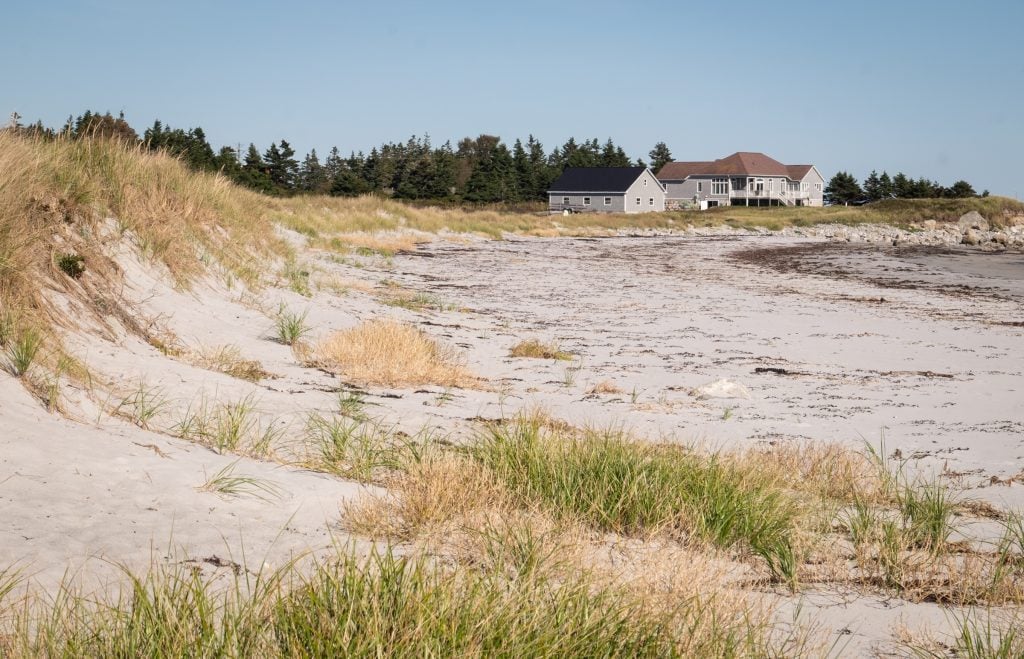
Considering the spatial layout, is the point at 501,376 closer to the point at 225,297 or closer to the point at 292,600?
the point at 225,297

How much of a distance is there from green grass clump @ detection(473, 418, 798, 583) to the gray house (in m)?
76.3

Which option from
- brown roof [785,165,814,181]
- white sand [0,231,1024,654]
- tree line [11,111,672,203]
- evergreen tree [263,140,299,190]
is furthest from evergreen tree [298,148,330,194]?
white sand [0,231,1024,654]

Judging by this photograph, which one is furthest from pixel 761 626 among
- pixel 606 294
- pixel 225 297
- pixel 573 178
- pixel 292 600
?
pixel 573 178

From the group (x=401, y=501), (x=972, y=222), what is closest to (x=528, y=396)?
(x=401, y=501)

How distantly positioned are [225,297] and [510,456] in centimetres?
634

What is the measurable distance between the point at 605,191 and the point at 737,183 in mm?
18384

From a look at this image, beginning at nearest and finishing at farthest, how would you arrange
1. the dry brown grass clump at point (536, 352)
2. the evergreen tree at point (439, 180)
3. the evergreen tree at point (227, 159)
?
the dry brown grass clump at point (536, 352) → the evergreen tree at point (227, 159) → the evergreen tree at point (439, 180)

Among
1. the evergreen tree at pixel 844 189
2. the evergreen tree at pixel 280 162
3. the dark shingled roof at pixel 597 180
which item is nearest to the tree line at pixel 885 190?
the evergreen tree at pixel 844 189

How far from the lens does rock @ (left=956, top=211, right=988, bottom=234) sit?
209 ft

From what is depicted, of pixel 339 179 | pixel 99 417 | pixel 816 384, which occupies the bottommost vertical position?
pixel 816 384

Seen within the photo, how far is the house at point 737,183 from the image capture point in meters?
90.8

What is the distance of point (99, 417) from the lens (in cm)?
459

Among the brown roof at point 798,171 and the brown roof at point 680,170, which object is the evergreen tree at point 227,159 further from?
the brown roof at point 798,171

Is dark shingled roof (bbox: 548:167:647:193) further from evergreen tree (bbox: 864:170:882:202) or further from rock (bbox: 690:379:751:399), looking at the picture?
rock (bbox: 690:379:751:399)
